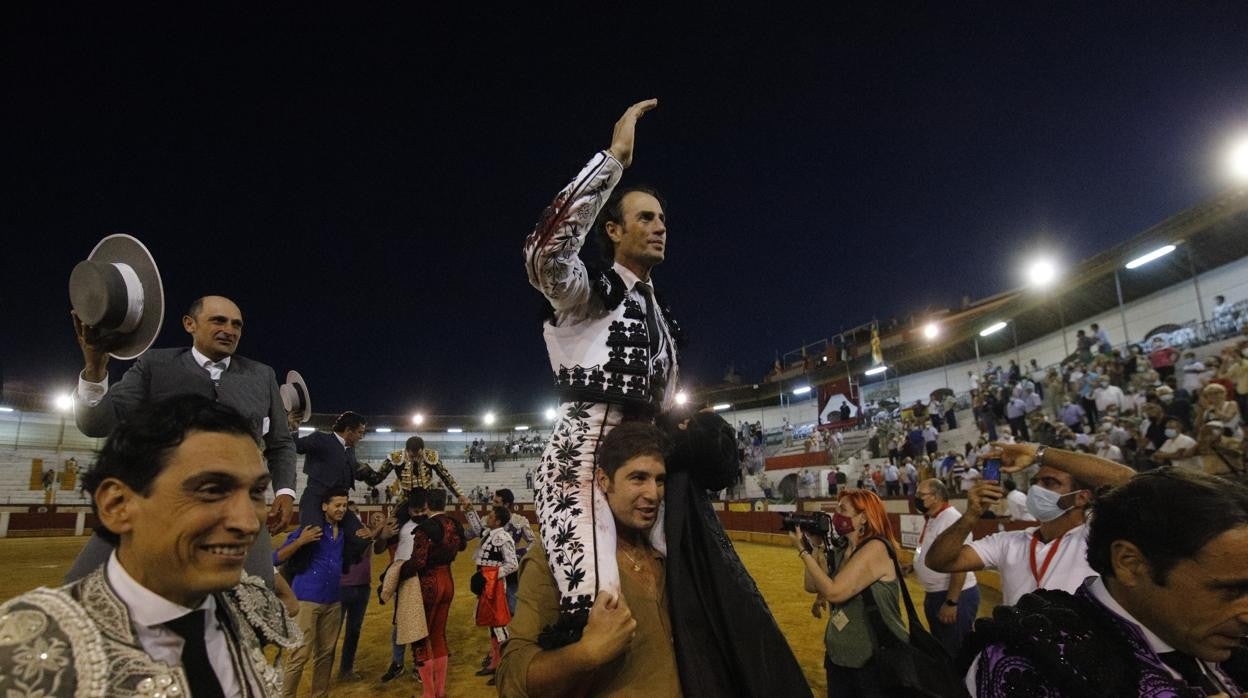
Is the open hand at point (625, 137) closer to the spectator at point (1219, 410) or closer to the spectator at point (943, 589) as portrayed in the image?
the spectator at point (943, 589)

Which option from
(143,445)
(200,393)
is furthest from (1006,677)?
(200,393)

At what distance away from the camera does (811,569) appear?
4.53m

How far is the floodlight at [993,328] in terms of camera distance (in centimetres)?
2707

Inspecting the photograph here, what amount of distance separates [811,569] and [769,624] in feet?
9.36

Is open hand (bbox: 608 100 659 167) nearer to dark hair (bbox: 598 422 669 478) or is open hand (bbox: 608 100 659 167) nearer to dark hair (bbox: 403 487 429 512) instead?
dark hair (bbox: 598 422 669 478)

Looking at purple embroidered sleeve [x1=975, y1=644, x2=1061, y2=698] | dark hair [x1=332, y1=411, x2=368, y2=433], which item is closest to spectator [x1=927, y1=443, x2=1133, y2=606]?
purple embroidered sleeve [x1=975, y1=644, x2=1061, y2=698]

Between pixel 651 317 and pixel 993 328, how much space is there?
30.0m

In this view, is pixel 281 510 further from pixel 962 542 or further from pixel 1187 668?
pixel 962 542

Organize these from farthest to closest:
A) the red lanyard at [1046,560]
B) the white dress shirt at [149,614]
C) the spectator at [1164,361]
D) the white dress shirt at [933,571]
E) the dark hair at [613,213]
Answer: the spectator at [1164,361] < the white dress shirt at [933,571] < the red lanyard at [1046,560] < the dark hair at [613,213] < the white dress shirt at [149,614]

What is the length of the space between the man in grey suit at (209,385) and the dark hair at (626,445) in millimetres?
1411

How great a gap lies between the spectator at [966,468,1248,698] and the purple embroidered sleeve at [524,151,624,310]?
5.09 feet

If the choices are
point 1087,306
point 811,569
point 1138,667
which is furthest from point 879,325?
point 1138,667

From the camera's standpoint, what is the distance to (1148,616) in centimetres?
174

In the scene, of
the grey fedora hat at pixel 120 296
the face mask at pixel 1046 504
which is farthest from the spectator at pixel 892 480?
the grey fedora hat at pixel 120 296
